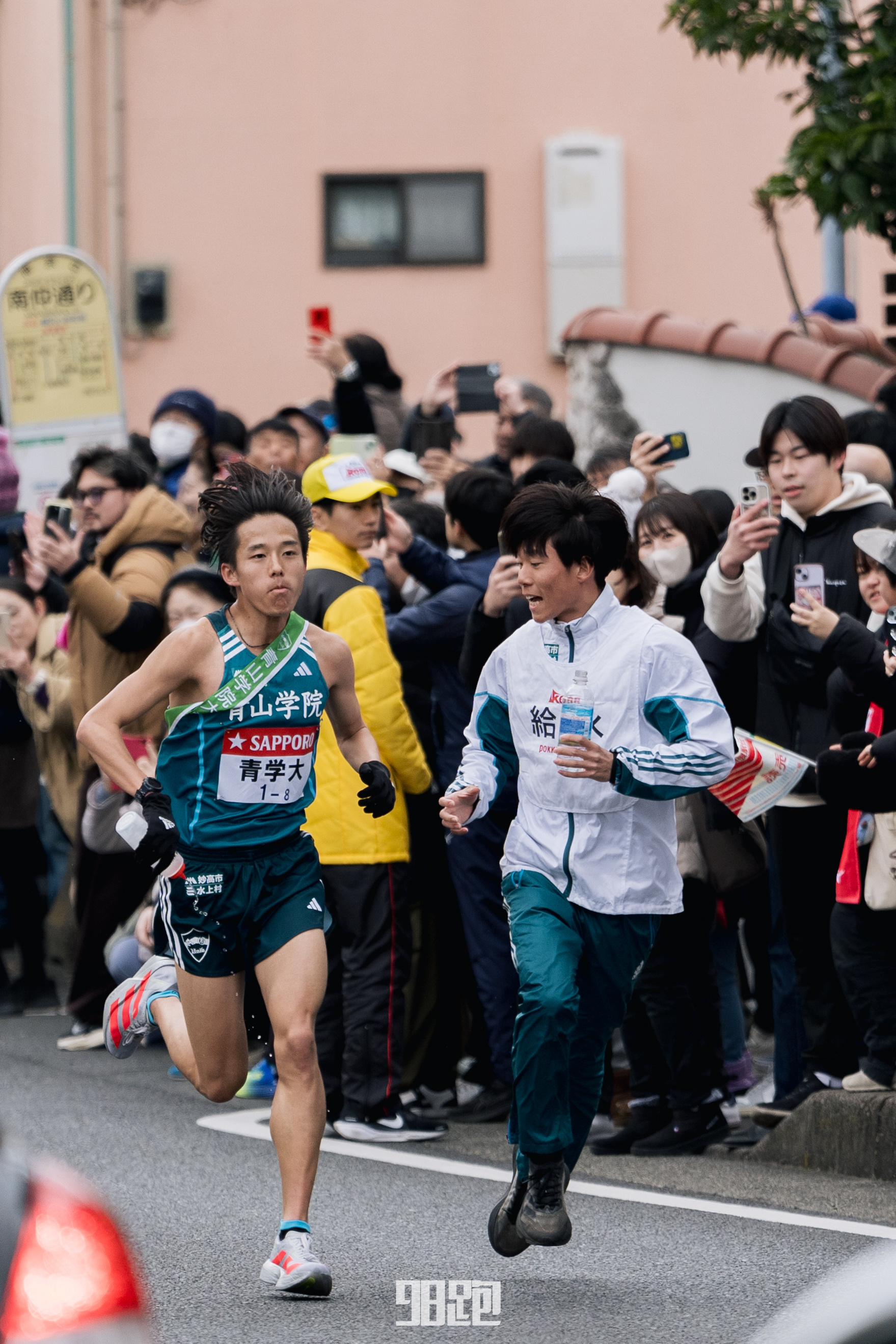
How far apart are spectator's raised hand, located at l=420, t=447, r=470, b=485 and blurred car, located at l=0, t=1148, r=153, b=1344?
776 centimetres

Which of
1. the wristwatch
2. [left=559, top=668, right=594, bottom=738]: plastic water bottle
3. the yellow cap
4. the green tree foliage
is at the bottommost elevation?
the wristwatch

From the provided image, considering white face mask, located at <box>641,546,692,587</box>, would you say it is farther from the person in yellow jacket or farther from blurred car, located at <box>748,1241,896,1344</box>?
blurred car, located at <box>748,1241,896,1344</box>

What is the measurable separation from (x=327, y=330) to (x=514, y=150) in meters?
8.56

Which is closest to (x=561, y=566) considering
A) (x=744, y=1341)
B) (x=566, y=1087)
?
(x=566, y=1087)

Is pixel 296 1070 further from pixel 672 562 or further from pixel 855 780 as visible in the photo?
pixel 672 562

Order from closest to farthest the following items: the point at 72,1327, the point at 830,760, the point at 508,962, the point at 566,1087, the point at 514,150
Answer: the point at 72,1327
the point at 566,1087
the point at 830,760
the point at 508,962
the point at 514,150

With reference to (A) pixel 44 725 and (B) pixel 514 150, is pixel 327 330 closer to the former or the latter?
(A) pixel 44 725

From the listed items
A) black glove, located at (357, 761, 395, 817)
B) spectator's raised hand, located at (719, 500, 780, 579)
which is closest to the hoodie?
spectator's raised hand, located at (719, 500, 780, 579)

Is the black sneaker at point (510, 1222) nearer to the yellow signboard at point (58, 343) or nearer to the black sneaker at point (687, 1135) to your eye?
the black sneaker at point (687, 1135)

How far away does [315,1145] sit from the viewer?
5.65 metres

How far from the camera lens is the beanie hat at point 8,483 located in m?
11.9

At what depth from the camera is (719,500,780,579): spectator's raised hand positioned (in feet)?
23.2

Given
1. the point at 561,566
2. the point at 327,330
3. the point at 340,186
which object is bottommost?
the point at 561,566

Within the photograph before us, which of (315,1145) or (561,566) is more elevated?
(561,566)
